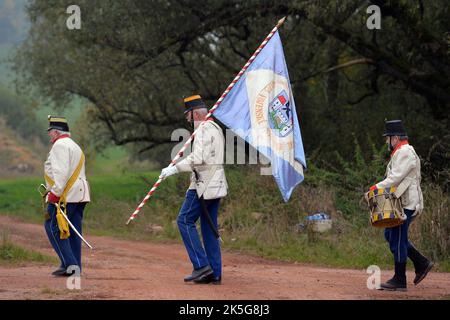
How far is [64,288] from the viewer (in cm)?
1044

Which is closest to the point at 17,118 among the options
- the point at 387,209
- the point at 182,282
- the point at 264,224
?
the point at 264,224

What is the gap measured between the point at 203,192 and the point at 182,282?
1127mm

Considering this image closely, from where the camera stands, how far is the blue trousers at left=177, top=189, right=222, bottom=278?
11.0m

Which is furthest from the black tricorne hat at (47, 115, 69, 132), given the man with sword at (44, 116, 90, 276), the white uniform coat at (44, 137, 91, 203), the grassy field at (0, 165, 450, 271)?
the grassy field at (0, 165, 450, 271)

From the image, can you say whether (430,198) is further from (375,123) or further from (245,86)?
(375,123)

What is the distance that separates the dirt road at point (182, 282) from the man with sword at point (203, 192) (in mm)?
290

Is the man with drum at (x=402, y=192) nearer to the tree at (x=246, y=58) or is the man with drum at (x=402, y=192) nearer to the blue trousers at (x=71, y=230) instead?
the blue trousers at (x=71, y=230)

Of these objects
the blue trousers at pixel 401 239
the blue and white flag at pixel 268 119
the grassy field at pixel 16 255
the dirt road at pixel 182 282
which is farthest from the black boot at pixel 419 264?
the grassy field at pixel 16 255

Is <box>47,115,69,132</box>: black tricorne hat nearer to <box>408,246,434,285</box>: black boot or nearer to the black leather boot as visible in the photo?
the black leather boot

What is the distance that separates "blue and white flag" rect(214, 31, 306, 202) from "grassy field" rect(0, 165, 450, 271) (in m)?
2.84

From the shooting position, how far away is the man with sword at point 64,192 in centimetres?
1138

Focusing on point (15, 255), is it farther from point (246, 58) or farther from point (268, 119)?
point (246, 58)

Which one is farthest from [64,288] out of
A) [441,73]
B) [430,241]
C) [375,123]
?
[375,123]

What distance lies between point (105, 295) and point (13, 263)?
4.05m
